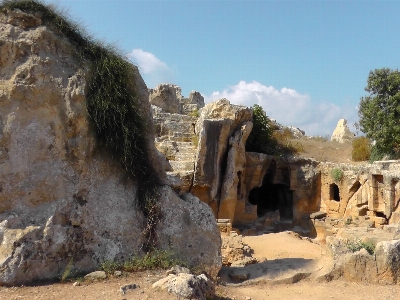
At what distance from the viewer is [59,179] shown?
564 cm

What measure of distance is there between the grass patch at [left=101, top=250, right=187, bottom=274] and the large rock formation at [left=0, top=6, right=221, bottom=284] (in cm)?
20

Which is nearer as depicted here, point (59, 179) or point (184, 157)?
point (59, 179)

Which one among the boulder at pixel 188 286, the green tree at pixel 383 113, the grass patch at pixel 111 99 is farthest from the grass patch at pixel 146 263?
the green tree at pixel 383 113

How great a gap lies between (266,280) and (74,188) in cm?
363

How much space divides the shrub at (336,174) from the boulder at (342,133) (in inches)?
441

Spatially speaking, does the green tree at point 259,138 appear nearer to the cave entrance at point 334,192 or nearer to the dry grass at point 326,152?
the dry grass at point 326,152

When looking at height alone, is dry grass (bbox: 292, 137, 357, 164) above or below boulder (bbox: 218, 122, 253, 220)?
above

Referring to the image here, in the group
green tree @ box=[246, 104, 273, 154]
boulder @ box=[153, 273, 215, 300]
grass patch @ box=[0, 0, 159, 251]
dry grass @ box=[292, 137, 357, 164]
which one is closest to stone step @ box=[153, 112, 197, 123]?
green tree @ box=[246, 104, 273, 154]

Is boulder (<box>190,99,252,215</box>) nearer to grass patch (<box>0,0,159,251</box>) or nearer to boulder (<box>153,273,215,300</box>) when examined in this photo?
grass patch (<box>0,0,159,251</box>)

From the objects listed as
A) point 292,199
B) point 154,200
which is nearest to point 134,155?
point 154,200

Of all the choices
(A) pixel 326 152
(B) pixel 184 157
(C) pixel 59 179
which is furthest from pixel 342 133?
(C) pixel 59 179

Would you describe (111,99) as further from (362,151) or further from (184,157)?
(362,151)

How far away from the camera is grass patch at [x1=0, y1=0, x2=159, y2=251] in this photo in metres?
5.88

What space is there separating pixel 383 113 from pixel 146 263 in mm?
14880
